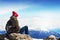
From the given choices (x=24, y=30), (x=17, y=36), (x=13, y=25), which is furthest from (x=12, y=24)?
(x=17, y=36)

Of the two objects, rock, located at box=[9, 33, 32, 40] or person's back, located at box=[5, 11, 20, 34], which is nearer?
rock, located at box=[9, 33, 32, 40]

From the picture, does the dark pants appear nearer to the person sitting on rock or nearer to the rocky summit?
the person sitting on rock

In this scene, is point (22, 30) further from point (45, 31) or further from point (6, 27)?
point (45, 31)

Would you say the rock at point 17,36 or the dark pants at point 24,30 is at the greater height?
the dark pants at point 24,30

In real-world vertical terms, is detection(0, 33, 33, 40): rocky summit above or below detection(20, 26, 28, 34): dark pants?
below

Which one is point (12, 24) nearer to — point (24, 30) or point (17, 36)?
point (24, 30)

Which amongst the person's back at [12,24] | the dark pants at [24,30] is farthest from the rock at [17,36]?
the person's back at [12,24]

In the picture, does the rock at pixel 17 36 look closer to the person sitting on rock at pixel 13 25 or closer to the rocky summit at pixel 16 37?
the rocky summit at pixel 16 37

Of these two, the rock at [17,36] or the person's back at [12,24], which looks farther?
the person's back at [12,24]

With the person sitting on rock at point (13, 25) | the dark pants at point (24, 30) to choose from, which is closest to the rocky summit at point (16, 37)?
the dark pants at point (24, 30)

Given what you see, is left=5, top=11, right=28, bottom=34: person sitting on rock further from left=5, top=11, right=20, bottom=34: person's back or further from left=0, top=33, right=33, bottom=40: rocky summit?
left=0, top=33, right=33, bottom=40: rocky summit

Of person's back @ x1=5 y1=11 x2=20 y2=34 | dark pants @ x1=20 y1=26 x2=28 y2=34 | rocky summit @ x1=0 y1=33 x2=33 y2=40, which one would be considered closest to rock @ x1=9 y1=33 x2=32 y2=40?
rocky summit @ x1=0 y1=33 x2=33 y2=40

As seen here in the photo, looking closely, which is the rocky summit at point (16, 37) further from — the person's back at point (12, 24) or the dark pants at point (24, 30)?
the person's back at point (12, 24)

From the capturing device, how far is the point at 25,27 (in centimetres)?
3195
